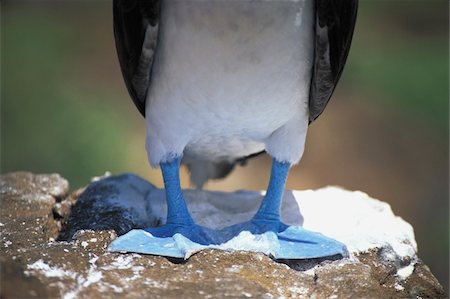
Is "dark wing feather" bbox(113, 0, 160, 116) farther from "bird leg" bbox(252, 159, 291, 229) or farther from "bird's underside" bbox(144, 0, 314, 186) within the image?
"bird leg" bbox(252, 159, 291, 229)

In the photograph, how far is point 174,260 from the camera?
3283mm

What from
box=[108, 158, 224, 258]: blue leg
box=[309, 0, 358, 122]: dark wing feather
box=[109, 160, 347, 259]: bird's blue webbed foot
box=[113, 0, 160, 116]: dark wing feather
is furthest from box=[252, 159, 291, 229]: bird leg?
box=[113, 0, 160, 116]: dark wing feather

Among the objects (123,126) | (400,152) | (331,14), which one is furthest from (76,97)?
(331,14)

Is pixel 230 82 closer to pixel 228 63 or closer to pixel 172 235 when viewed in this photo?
pixel 228 63

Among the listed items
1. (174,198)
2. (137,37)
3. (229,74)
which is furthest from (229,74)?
(174,198)

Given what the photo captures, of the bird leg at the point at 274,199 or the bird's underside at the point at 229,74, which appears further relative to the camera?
the bird leg at the point at 274,199

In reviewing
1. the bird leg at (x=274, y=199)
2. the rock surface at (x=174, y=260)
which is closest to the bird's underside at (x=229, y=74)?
the bird leg at (x=274, y=199)

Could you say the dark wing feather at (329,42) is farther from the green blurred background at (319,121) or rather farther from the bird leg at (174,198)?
the green blurred background at (319,121)

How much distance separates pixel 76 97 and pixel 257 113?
16.8ft

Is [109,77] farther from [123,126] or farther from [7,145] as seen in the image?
[7,145]

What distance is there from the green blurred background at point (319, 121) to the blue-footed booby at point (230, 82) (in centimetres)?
351

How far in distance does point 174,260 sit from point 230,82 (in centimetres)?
82

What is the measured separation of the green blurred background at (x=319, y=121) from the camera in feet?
24.5

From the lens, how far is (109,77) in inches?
358
